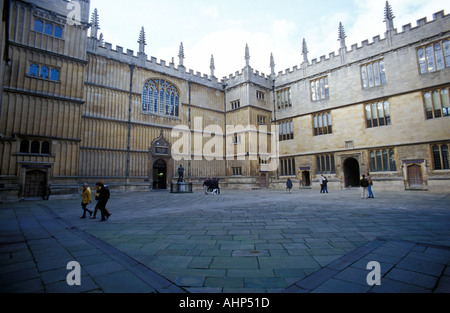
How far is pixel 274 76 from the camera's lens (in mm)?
27344

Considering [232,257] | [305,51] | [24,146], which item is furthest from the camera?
[305,51]

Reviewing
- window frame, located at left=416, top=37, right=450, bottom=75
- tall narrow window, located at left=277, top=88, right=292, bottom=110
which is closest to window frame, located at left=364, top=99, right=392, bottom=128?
window frame, located at left=416, top=37, right=450, bottom=75

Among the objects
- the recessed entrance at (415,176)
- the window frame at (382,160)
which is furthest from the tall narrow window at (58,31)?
the recessed entrance at (415,176)

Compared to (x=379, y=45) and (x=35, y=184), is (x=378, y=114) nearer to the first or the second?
(x=379, y=45)

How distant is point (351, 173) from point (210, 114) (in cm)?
1660

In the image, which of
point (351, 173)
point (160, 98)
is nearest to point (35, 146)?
point (160, 98)

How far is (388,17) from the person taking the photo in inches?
719

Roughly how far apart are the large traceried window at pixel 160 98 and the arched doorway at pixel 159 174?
5.18 m

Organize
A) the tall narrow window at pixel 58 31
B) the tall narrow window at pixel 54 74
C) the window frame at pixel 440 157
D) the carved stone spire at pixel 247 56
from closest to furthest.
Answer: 1. the tall narrow window at pixel 54 74
2. the window frame at pixel 440 157
3. the tall narrow window at pixel 58 31
4. the carved stone spire at pixel 247 56

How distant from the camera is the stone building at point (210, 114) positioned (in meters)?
14.4

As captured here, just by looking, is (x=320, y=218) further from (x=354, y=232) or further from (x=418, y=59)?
(x=418, y=59)

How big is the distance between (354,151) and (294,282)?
20580 mm

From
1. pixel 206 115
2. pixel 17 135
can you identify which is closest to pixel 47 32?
pixel 17 135

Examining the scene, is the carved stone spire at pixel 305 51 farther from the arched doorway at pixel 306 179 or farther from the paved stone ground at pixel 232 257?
the paved stone ground at pixel 232 257
